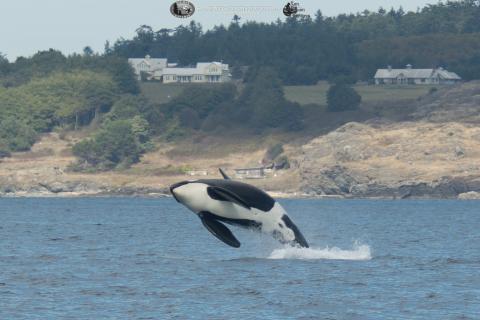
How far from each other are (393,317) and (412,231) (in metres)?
67.9

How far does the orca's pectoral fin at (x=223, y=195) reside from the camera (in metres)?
50.1

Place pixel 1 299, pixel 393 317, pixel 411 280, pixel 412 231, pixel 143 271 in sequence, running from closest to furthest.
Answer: pixel 393 317 → pixel 1 299 → pixel 411 280 → pixel 143 271 → pixel 412 231

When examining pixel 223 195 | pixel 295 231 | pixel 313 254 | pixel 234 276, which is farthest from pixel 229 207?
pixel 313 254

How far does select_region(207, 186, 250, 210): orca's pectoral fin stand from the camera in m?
50.1

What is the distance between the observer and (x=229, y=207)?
51.5 meters

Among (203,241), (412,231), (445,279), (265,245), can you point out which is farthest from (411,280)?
(412,231)

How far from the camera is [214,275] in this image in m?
64.2

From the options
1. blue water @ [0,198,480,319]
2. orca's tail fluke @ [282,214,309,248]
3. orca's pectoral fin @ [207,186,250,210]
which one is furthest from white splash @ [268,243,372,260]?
orca's pectoral fin @ [207,186,250,210]

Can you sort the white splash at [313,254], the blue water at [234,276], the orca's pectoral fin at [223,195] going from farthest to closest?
1. the white splash at [313,254]
2. the blue water at [234,276]
3. the orca's pectoral fin at [223,195]

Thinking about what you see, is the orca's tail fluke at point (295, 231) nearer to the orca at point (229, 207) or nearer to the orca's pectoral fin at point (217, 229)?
the orca at point (229, 207)

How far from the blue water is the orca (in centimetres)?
329

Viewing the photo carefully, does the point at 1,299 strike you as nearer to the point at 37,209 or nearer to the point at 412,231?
the point at 412,231

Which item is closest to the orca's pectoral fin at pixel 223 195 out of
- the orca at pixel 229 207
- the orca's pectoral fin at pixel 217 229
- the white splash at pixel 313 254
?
the orca at pixel 229 207

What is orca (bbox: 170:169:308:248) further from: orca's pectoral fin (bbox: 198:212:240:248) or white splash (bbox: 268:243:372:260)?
white splash (bbox: 268:243:372:260)
